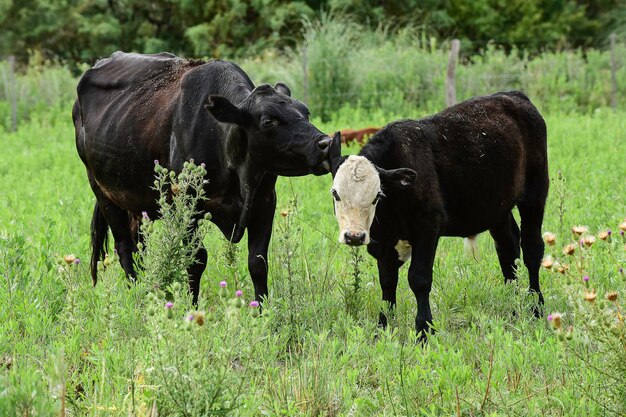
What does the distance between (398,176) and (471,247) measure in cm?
193

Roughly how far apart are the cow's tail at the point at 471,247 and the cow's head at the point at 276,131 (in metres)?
1.86

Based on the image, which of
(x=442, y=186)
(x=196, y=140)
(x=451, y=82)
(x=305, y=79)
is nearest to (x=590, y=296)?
(x=442, y=186)

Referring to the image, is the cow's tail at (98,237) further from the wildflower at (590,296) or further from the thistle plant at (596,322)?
the wildflower at (590,296)

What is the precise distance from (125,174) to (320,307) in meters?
1.78

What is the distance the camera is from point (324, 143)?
5250mm

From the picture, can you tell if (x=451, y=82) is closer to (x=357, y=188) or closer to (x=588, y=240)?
(x=357, y=188)

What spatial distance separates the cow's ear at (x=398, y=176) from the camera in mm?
5227

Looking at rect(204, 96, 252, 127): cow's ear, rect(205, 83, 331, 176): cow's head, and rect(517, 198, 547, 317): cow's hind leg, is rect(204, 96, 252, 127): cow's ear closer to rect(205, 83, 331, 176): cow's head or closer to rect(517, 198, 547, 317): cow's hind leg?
rect(205, 83, 331, 176): cow's head

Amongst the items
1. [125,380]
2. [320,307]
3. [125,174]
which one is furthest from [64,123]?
[125,380]

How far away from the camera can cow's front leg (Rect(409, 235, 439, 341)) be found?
554 centimetres

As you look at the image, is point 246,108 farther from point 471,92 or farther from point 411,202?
point 471,92

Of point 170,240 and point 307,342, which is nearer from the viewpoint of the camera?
point 170,240

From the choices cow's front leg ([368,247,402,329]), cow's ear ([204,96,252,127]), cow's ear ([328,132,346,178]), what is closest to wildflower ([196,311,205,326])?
cow's ear ([328,132,346,178])

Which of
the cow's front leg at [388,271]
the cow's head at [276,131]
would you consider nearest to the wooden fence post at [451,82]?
the cow's front leg at [388,271]
